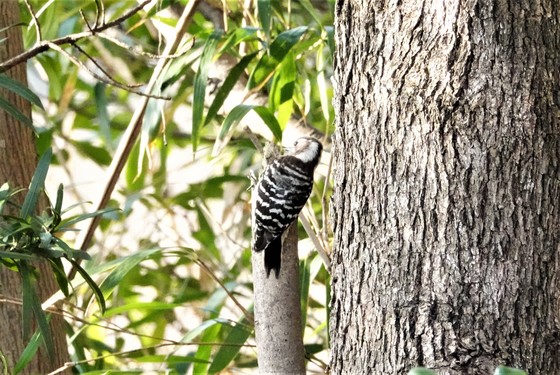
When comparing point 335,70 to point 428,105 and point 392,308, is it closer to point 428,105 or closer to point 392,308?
point 428,105

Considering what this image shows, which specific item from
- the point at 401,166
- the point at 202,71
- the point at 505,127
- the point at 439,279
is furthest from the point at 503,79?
the point at 202,71

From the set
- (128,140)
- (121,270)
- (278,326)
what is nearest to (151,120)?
(128,140)

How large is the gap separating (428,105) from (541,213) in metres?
Answer: 0.21

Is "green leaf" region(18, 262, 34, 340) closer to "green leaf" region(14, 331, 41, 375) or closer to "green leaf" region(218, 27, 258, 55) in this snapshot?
"green leaf" region(14, 331, 41, 375)

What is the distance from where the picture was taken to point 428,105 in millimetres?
1330

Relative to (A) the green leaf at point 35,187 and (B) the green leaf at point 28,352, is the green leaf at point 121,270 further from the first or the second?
(A) the green leaf at point 35,187

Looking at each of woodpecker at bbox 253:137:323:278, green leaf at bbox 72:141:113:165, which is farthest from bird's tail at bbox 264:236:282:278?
green leaf at bbox 72:141:113:165

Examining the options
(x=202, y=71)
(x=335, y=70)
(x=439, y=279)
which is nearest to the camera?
(x=439, y=279)

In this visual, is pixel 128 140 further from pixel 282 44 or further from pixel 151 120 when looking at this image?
pixel 282 44

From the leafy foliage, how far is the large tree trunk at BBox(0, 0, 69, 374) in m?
0.09

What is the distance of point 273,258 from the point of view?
192cm

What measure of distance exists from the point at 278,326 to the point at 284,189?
0.81 metres

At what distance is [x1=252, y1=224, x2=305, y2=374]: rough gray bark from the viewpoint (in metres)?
1.75

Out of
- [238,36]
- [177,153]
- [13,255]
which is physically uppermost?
[177,153]
